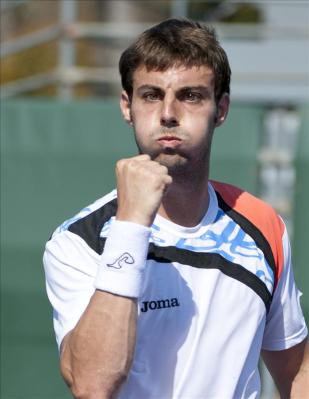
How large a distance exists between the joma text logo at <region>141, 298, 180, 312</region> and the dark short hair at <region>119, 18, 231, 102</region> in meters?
0.61

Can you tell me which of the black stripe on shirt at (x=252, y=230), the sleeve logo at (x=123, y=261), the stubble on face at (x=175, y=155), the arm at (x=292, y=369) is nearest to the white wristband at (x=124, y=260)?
the sleeve logo at (x=123, y=261)

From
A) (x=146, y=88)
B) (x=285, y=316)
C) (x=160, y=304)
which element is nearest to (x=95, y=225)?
(x=160, y=304)

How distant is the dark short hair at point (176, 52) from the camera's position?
2.86 metres

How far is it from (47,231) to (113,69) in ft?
14.2

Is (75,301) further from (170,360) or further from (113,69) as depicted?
(113,69)

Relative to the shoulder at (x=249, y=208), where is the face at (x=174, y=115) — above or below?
above

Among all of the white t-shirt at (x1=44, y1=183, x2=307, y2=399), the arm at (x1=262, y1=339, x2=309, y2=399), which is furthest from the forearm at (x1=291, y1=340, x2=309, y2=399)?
the white t-shirt at (x1=44, y1=183, x2=307, y2=399)

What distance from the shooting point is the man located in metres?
2.58

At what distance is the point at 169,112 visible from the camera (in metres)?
2.78

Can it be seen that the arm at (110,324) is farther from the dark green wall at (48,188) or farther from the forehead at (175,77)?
the dark green wall at (48,188)

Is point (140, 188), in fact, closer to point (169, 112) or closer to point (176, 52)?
point (169, 112)

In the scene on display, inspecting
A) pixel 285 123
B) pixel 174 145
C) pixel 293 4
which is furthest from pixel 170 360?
pixel 293 4

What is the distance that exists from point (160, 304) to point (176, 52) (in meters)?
0.71

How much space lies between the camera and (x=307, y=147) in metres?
4.89
